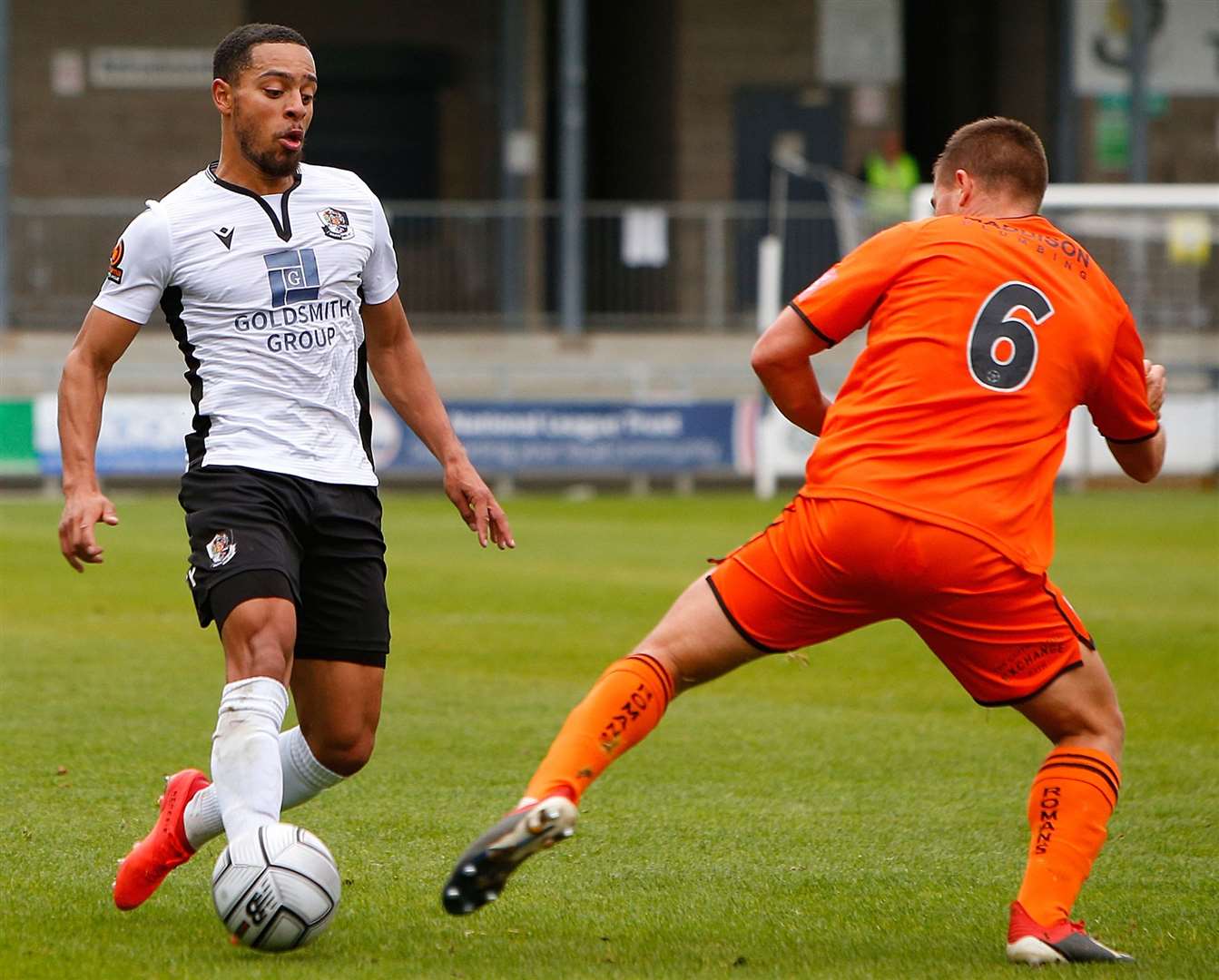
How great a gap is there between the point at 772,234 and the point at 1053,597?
2189cm

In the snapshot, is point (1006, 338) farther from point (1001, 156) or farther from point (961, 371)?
point (1001, 156)

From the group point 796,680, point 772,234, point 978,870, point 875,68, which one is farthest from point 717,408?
point 978,870

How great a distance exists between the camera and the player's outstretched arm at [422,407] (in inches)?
219

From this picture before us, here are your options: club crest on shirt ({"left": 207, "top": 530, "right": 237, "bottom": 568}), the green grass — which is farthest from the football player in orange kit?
club crest on shirt ({"left": 207, "top": 530, "right": 237, "bottom": 568})

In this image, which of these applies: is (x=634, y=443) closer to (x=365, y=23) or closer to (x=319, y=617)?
(x=365, y=23)

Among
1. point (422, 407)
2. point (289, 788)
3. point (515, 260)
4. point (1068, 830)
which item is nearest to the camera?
point (1068, 830)

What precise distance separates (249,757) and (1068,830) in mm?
1864

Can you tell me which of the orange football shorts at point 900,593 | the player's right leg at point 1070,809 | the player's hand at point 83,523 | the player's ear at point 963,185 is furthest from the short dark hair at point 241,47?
the player's right leg at point 1070,809

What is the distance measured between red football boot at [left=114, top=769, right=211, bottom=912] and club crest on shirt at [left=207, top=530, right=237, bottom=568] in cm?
68

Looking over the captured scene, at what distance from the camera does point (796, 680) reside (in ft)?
34.1

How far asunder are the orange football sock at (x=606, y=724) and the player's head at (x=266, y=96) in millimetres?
1522

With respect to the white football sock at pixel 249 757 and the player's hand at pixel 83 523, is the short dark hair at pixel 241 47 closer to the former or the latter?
the player's hand at pixel 83 523

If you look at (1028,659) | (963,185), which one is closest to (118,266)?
(963,185)

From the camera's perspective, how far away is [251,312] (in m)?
5.18
